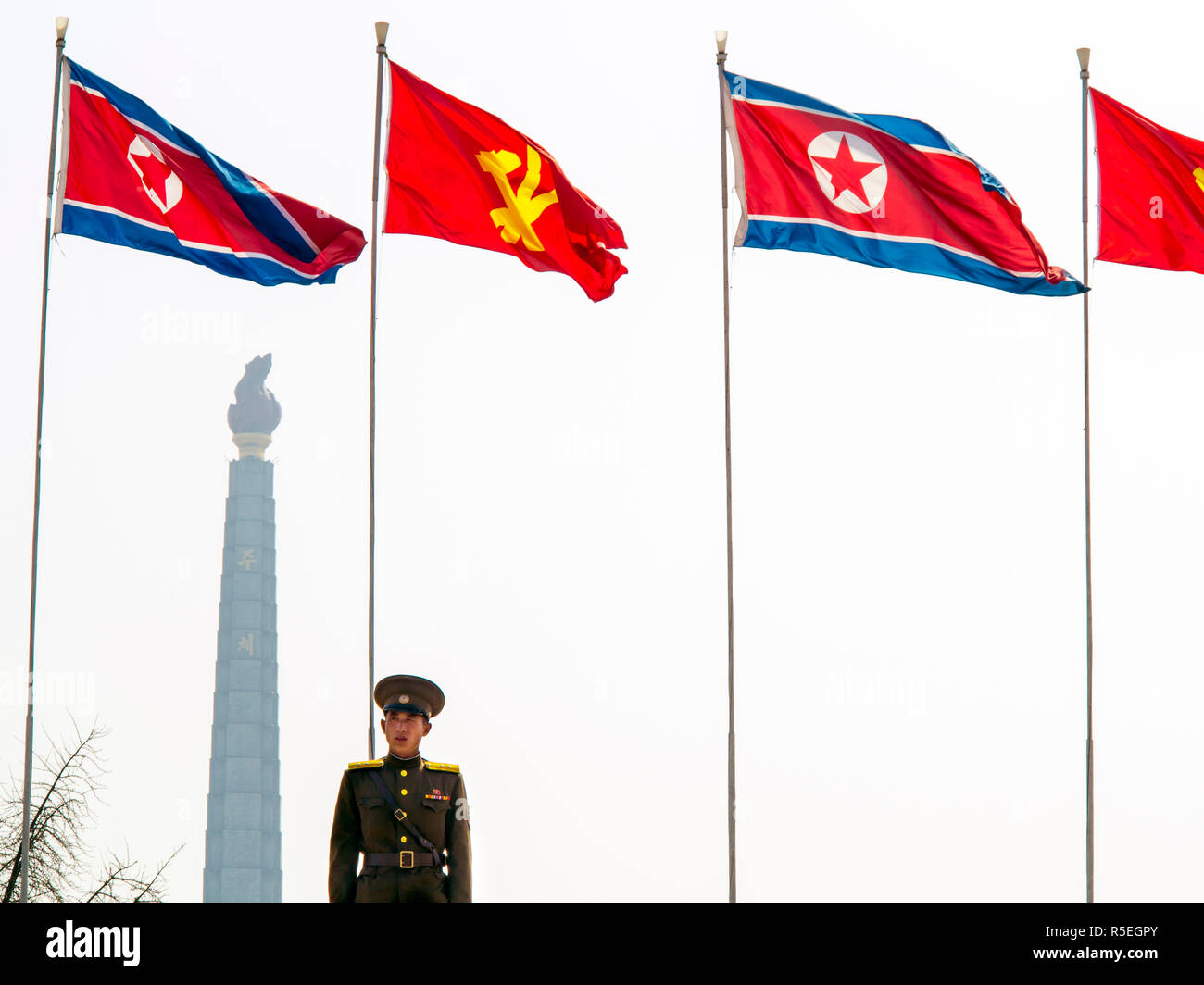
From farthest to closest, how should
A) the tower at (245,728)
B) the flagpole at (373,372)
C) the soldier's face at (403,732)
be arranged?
the tower at (245,728)
the flagpole at (373,372)
the soldier's face at (403,732)

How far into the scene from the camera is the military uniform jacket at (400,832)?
11.6 m

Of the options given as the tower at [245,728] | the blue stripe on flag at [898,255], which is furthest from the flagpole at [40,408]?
the tower at [245,728]

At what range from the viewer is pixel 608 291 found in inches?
716

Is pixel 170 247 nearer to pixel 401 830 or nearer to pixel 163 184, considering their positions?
pixel 163 184

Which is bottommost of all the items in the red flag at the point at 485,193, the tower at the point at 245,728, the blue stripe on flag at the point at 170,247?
the tower at the point at 245,728

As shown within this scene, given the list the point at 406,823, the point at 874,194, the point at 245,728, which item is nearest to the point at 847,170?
the point at 874,194

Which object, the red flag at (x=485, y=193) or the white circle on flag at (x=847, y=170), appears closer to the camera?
the white circle on flag at (x=847, y=170)

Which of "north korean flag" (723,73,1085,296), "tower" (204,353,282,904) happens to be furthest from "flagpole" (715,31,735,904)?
"tower" (204,353,282,904)

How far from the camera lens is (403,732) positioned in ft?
39.1

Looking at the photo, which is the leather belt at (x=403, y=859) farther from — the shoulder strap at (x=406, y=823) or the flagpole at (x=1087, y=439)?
the flagpole at (x=1087, y=439)

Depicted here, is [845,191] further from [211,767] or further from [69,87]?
[211,767]

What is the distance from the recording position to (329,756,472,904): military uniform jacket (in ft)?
38.2

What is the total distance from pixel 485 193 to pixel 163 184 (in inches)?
113
